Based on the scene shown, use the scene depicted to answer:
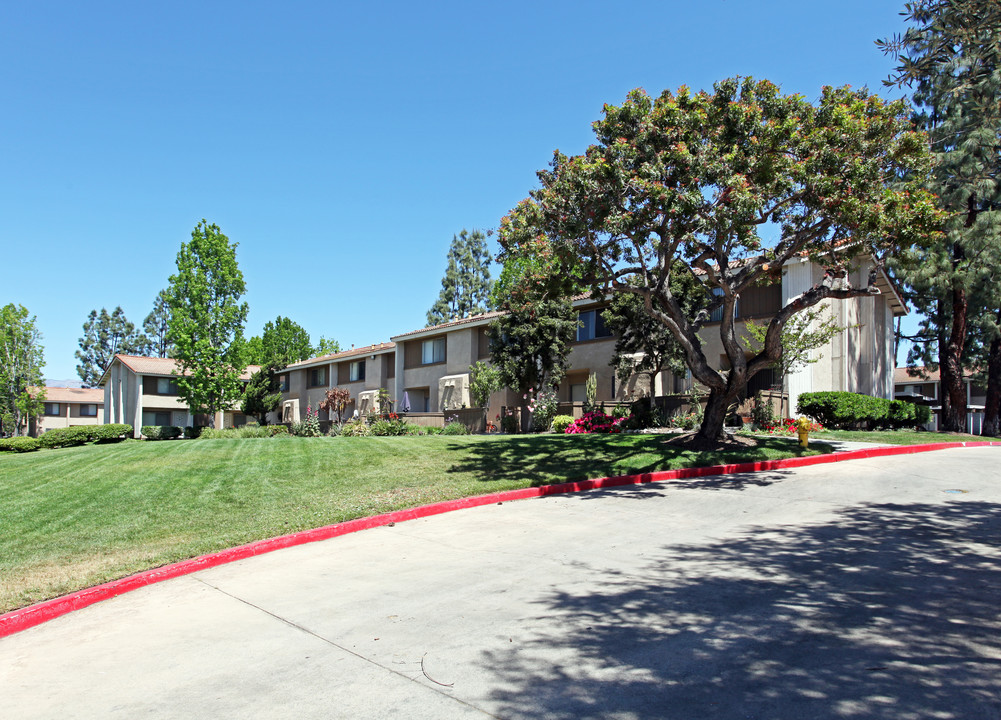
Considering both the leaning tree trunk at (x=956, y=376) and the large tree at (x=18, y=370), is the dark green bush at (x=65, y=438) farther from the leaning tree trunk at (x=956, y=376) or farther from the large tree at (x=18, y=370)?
the leaning tree trunk at (x=956, y=376)

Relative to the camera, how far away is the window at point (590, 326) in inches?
1258

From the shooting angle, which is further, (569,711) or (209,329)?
(209,329)

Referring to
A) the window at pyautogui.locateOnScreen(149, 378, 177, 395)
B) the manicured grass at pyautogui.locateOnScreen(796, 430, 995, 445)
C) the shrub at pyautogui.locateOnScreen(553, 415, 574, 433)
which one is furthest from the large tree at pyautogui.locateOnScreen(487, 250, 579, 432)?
the window at pyautogui.locateOnScreen(149, 378, 177, 395)

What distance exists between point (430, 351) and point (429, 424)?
265 inches

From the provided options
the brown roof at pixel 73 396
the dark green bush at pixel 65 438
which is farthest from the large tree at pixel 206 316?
the brown roof at pixel 73 396

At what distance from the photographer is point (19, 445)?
31.0 meters

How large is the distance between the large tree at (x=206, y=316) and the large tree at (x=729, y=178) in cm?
2774

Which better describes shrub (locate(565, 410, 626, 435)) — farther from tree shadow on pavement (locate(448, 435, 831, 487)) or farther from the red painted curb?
the red painted curb

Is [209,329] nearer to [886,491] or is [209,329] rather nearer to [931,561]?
[886,491]

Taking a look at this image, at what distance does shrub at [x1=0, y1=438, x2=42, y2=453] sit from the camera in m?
30.9

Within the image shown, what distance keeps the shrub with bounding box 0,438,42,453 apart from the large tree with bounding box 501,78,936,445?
27155 mm

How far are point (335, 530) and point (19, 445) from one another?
28.6m

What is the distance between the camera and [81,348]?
305 ft

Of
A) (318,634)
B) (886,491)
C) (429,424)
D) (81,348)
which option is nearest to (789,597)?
(318,634)
